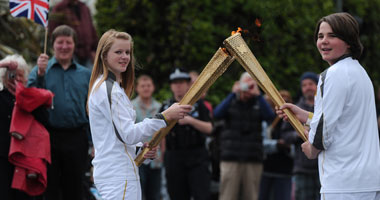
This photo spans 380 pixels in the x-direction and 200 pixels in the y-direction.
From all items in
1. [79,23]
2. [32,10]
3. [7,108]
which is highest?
[79,23]

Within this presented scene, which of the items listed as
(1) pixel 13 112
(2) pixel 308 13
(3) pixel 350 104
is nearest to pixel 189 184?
(1) pixel 13 112

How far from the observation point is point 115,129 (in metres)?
5.16

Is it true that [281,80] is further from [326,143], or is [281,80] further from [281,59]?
[326,143]

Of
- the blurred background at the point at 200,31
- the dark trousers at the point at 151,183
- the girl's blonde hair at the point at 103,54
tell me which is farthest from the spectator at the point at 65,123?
the blurred background at the point at 200,31

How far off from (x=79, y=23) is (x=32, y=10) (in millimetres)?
2960

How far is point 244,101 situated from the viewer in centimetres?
987

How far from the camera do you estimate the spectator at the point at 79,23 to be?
10.2m

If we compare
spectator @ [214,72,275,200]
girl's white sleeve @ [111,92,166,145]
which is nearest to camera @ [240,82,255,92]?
spectator @ [214,72,275,200]

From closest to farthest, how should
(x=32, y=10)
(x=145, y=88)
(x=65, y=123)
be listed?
(x=65, y=123) < (x=32, y=10) < (x=145, y=88)

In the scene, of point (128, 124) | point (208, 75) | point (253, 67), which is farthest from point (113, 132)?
point (253, 67)

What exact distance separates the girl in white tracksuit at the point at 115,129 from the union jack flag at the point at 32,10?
92.1 inches

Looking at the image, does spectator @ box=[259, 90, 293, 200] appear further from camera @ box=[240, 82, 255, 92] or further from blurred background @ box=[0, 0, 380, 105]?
blurred background @ box=[0, 0, 380, 105]

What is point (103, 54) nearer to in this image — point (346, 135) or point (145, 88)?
point (346, 135)

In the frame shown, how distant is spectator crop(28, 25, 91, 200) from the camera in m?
7.41
